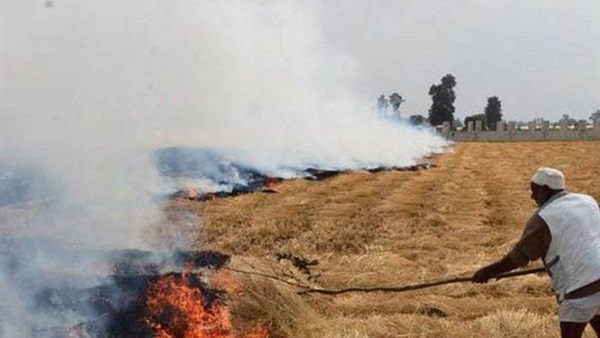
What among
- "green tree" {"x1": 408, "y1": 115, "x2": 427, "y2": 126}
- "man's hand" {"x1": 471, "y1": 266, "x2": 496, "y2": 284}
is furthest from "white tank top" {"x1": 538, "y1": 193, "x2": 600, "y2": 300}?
"green tree" {"x1": 408, "y1": 115, "x2": 427, "y2": 126}

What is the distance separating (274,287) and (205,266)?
105cm

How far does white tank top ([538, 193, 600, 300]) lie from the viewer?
586 centimetres

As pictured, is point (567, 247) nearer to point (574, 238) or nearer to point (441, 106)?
point (574, 238)

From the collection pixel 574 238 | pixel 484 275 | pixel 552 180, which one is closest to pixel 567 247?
pixel 574 238

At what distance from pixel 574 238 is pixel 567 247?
9cm

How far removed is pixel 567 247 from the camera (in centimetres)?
589

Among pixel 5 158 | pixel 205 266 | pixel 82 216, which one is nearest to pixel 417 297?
pixel 205 266

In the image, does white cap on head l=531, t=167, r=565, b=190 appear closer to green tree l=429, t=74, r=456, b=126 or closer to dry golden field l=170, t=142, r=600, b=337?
dry golden field l=170, t=142, r=600, b=337

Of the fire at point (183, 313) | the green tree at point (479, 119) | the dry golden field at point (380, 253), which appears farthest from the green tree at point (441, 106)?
the fire at point (183, 313)

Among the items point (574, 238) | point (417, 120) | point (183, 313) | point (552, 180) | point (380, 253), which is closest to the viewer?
point (574, 238)

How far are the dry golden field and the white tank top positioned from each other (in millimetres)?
2622

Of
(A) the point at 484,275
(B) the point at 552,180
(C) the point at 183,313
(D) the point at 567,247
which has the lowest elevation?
(C) the point at 183,313

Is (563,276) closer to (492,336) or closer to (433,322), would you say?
(492,336)

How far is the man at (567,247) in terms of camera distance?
231 inches
